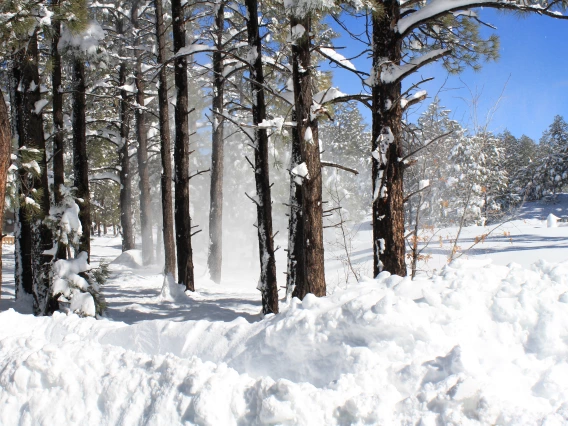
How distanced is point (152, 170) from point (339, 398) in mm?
23600

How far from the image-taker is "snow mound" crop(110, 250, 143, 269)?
16328 millimetres

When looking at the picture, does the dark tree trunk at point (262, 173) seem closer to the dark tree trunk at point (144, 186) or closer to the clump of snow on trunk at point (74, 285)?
the clump of snow on trunk at point (74, 285)

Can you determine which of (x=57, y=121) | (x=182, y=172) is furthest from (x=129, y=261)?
(x=57, y=121)

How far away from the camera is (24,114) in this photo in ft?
26.6

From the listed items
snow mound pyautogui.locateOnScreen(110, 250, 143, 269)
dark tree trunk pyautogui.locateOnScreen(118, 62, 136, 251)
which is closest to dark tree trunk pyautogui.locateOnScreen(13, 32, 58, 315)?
snow mound pyautogui.locateOnScreen(110, 250, 143, 269)

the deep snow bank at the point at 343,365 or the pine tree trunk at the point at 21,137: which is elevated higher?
the pine tree trunk at the point at 21,137

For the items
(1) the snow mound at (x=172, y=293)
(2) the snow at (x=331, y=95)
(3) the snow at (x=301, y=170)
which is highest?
(2) the snow at (x=331, y=95)

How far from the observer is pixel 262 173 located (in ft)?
25.6

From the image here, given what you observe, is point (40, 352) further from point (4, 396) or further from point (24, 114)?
point (24, 114)

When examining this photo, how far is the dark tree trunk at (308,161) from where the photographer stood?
6223 mm

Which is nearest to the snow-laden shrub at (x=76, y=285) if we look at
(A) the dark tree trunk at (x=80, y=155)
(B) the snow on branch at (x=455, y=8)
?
(A) the dark tree trunk at (x=80, y=155)

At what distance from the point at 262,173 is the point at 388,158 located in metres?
2.72

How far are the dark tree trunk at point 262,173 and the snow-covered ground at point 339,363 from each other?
366 cm

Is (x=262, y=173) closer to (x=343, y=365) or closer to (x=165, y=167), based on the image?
(x=343, y=365)
